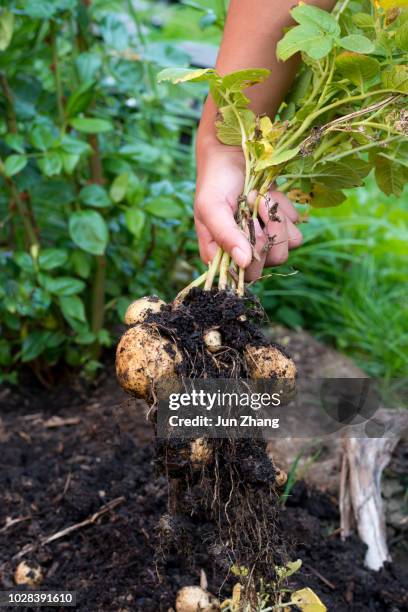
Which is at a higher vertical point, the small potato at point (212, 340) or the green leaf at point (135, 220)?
the small potato at point (212, 340)

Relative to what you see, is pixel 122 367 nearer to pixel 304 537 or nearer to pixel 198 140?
pixel 198 140

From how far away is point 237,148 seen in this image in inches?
56.3

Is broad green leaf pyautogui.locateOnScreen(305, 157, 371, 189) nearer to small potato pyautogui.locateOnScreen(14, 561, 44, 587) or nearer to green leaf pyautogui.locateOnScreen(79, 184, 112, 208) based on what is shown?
green leaf pyautogui.locateOnScreen(79, 184, 112, 208)

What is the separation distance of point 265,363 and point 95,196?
106 cm

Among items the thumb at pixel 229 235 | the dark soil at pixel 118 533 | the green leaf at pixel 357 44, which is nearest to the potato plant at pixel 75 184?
the dark soil at pixel 118 533

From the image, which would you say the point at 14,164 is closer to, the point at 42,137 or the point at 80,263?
the point at 42,137

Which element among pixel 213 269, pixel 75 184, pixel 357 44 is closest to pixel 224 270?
pixel 213 269

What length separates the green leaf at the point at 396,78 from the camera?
1234 millimetres

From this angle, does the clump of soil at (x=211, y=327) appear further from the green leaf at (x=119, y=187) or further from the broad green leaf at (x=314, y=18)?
the green leaf at (x=119, y=187)

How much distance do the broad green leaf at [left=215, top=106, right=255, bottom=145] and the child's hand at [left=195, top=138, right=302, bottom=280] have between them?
0.04 meters

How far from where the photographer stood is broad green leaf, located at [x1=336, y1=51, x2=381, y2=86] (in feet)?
3.98

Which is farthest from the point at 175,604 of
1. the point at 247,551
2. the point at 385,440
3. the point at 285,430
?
the point at 285,430

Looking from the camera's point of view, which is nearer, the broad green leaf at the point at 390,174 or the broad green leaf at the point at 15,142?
the broad green leaf at the point at 390,174

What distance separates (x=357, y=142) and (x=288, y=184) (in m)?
0.16
